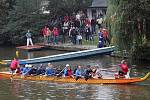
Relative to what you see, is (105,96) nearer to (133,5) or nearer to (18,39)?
(133,5)

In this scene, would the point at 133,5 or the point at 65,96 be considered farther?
the point at 133,5

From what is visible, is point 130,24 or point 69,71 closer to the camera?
point 69,71

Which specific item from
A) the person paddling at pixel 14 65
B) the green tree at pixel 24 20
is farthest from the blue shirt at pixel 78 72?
the green tree at pixel 24 20

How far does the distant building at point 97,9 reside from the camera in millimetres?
51216

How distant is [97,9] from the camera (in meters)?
52.5

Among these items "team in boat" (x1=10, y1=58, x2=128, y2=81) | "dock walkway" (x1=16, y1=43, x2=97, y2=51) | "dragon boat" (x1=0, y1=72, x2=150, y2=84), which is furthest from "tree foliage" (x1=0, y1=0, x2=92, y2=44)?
"dragon boat" (x1=0, y1=72, x2=150, y2=84)

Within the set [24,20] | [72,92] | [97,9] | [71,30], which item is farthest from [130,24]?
[97,9]

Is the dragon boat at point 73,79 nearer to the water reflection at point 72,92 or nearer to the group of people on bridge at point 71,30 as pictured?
the water reflection at point 72,92

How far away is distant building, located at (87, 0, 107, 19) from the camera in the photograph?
51.2 metres

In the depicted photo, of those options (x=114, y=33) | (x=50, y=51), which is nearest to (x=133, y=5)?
(x=114, y=33)

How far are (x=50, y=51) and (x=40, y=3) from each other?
7.31m

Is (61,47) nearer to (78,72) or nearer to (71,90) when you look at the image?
(78,72)

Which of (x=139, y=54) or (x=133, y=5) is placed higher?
(x=133, y=5)

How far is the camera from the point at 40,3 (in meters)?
51.3
